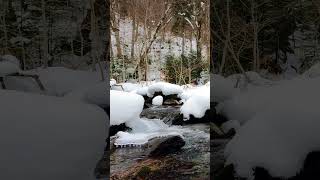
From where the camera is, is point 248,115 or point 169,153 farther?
point 169,153

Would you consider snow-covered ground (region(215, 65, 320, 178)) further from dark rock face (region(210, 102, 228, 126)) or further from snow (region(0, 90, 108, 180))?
snow (region(0, 90, 108, 180))

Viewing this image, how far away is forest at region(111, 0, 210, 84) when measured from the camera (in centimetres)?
420

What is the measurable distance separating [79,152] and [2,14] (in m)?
1.08

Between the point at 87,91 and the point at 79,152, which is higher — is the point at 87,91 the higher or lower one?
the higher one

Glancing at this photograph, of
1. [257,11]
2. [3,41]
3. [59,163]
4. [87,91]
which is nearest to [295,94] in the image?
[257,11]

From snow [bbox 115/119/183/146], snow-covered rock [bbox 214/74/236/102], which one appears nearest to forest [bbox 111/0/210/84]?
snow [bbox 115/119/183/146]

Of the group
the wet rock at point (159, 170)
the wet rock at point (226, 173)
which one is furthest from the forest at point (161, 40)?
the wet rock at point (226, 173)

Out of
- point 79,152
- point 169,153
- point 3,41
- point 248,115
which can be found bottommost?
point 169,153

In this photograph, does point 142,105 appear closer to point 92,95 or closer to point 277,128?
point 92,95

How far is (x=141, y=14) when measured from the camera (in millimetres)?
4297

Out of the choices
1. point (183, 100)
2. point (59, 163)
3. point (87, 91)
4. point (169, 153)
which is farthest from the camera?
point (183, 100)

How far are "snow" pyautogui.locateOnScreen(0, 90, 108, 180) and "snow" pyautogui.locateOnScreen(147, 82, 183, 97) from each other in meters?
1.55

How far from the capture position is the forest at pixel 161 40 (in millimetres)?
4195

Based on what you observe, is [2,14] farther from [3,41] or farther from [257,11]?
[257,11]
